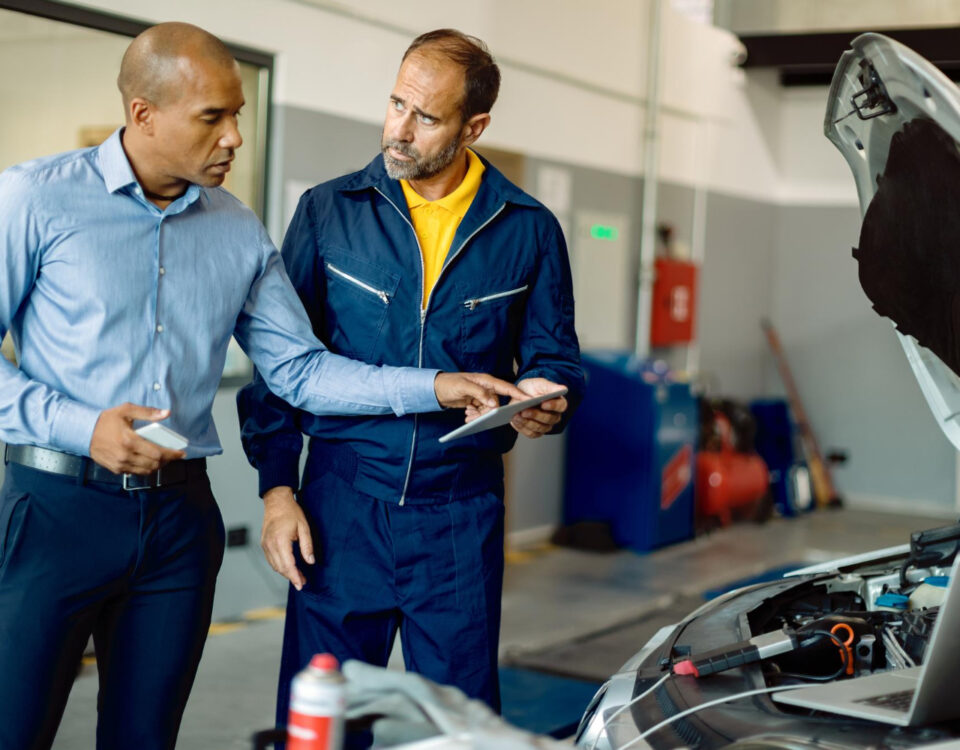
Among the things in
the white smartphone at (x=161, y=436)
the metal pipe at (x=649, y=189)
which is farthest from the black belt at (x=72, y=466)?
the metal pipe at (x=649, y=189)

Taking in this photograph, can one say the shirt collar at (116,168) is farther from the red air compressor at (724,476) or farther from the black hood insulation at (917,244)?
the red air compressor at (724,476)

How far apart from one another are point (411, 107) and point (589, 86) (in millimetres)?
5327

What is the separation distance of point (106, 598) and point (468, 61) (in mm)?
1244

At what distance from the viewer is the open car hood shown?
2.06m

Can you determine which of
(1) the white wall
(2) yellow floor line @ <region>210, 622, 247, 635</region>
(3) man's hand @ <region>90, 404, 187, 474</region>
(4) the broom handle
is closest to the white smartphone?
(3) man's hand @ <region>90, 404, 187, 474</region>

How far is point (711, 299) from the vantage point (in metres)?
9.16

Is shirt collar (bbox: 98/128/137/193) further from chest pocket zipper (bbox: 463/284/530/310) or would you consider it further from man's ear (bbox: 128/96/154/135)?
chest pocket zipper (bbox: 463/284/530/310)

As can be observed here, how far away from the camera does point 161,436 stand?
6.00 ft

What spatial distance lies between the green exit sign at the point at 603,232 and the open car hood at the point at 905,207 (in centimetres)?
521

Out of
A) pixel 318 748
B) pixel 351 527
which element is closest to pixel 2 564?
pixel 351 527

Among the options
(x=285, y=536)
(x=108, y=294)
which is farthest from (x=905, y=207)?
(x=108, y=294)

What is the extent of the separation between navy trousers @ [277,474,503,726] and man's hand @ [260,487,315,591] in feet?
0.20

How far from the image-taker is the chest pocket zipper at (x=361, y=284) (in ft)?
7.98

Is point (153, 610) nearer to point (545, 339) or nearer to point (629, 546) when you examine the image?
point (545, 339)
